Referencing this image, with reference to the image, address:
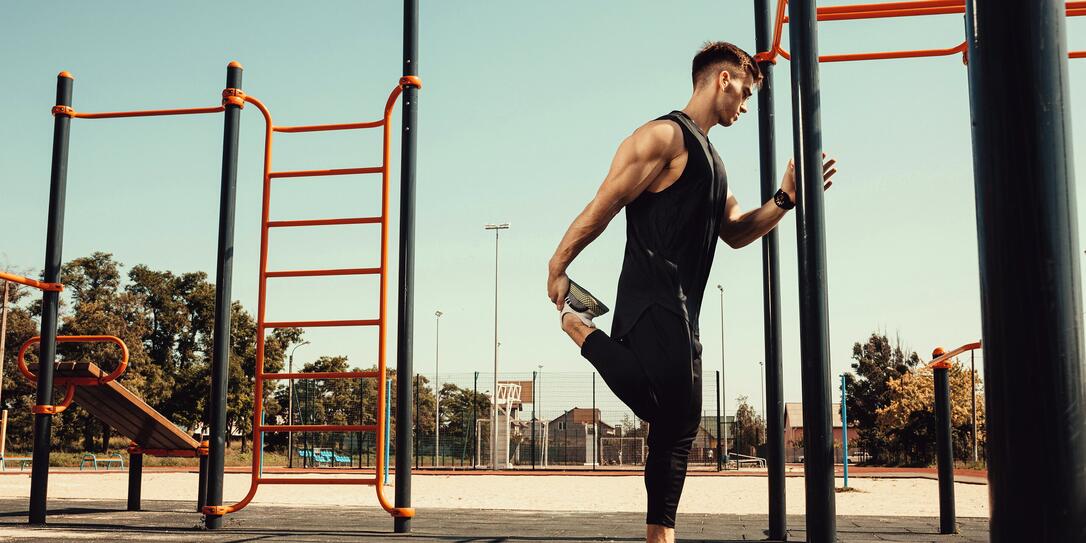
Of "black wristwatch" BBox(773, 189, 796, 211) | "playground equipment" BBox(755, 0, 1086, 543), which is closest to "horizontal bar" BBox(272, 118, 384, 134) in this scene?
"black wristwatch" BBox(773, 189, 796, 211)

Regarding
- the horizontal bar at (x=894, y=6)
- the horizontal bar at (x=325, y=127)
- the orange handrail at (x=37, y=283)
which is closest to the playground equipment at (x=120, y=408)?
the orange handrail at (x=37, y=283)

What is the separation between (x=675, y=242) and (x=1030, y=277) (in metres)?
1.00

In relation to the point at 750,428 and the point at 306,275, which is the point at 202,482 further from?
the point at 750,428

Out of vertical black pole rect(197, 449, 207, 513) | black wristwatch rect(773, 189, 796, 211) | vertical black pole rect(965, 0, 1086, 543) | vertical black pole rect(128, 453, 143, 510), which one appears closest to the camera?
vertical black pole rect(965, 0, 1086, 543)

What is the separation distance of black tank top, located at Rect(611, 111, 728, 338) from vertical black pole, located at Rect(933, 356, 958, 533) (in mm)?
3983

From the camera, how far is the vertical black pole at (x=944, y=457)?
5.29 meters

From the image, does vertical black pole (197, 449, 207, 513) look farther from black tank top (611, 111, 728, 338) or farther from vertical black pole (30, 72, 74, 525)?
black tank top (611, 111, 728, 338)

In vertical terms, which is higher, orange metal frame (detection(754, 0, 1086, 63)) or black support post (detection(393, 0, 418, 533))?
orange metal frame (detection(754, 0, 1086, 63))

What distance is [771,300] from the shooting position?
4.42m

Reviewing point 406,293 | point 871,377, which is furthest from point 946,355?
point 871,377

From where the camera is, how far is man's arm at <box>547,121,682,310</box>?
186 cm

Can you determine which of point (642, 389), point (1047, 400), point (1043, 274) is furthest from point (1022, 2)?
point (642, 389)

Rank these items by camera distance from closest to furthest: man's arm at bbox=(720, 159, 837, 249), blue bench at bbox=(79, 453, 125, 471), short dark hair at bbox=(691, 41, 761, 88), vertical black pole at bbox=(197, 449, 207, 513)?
short dark hair at bbox=(691, 41, 761, 88), man's arm at bbox=(720, 159, 837, 249), vertical black pole at bbox=(197, 449, 207, 513), blue bench at bbox=(79, 453, 125, 471)

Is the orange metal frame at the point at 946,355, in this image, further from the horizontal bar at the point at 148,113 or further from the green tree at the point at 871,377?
the green tree at the point at 871,377
